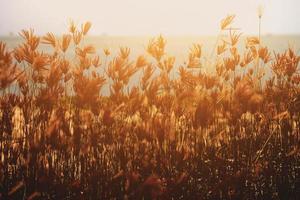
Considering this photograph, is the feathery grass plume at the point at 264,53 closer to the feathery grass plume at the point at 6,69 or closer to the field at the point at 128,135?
the field at the point at 128,135

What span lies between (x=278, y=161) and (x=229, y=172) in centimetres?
40

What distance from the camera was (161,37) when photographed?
147 inches

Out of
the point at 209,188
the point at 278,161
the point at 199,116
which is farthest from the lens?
the point at 278,161

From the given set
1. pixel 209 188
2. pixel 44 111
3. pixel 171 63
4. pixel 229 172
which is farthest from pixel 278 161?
pixel 44 111

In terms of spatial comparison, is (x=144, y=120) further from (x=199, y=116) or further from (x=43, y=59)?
(x=43, y=59)

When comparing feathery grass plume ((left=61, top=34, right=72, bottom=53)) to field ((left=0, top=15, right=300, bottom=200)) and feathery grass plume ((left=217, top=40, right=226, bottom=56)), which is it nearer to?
field ((left=0, top=15, right=300, bottom=200))

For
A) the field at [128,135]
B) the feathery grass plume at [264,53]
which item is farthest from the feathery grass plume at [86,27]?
the feathery grass plume at [264,53]

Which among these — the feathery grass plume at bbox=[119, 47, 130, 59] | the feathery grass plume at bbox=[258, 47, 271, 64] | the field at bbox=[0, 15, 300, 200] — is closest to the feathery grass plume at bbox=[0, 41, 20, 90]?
the field at bbox=[0, 15, 300, 200]

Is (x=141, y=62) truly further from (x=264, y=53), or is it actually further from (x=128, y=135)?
(x=264, y=53)

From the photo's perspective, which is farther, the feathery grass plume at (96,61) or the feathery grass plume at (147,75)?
the feathery grass plume at (96,61)

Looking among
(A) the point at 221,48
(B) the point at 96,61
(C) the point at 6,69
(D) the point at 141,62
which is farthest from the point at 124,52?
(A) the point at 221,48

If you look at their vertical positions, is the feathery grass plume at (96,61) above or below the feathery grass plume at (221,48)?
below

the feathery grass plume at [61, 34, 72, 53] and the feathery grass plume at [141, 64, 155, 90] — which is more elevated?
the feathery grass plume at [61, 34, 72, 53]

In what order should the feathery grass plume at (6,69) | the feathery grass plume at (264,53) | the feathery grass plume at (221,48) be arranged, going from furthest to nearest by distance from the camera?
the feathery grass plume at (264,53), the feathery grass plume at (221,48), the feathery grass plume at (6,69)
